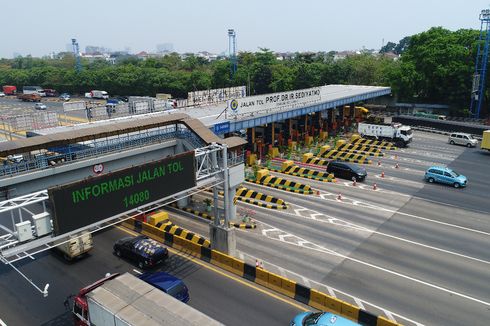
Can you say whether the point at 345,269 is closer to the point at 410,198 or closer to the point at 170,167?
the point at 170,167

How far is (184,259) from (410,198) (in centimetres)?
2140

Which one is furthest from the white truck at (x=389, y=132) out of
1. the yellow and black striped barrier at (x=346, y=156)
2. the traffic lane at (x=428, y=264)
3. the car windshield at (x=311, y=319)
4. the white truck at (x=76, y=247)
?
the white truck at (x=76, y=247)

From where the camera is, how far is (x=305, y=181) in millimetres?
40219

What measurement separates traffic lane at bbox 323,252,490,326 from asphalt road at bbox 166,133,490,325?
0.05 metres

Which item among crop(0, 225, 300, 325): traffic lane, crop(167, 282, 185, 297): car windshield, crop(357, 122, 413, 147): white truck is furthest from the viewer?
crop(357, 122, 413, 147): white truck

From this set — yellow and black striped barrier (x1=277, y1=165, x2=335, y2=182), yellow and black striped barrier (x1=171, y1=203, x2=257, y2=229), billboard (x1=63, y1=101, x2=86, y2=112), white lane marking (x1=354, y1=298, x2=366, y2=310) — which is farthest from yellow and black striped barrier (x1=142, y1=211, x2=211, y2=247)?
billboard (x1=63, y1=101, x2=86, y2=112)

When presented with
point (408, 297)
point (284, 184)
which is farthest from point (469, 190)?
point (408, 297)

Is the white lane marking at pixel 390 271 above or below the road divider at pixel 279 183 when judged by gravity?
below

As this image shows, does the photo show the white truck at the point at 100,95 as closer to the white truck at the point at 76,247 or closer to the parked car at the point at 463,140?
the parked car at the point at 463,140

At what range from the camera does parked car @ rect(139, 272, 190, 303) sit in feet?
62.6

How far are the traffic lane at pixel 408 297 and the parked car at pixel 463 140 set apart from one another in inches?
1503

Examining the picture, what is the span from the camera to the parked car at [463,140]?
173 ft

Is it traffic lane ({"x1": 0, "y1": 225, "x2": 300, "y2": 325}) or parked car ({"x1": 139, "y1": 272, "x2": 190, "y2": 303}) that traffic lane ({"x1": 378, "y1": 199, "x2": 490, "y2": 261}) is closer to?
traffic lane ({"x1": 0, "y1": 225, "x2": 300, "y2": 325})

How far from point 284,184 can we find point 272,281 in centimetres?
1752
